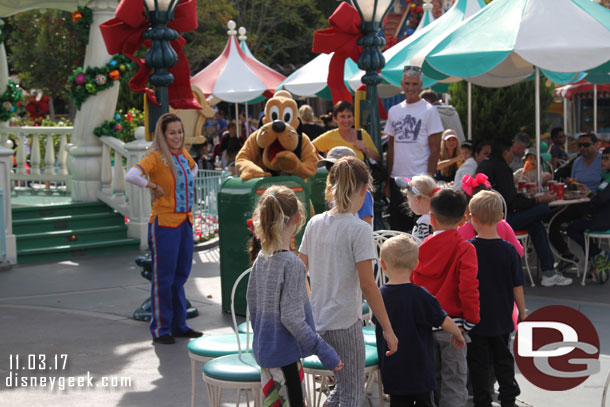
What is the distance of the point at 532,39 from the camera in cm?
A: 800

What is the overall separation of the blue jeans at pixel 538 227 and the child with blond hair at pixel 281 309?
500 centimetres

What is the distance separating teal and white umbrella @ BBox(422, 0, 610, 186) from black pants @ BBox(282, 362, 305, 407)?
511cm

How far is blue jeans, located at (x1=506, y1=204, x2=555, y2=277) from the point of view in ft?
27.0

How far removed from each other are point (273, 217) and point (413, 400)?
1.24 meters

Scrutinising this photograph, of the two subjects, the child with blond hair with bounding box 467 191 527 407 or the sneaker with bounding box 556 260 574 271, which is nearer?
the child with blond hair with bounding box 467 191 527 407

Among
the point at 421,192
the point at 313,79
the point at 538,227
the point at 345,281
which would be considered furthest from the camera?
the point at 313,79

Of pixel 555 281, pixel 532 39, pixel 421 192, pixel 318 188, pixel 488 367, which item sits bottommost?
pixel 555 281

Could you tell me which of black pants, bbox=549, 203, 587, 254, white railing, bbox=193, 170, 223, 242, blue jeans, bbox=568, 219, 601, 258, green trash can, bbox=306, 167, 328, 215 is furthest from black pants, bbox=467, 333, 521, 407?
white railing, bbox=193, 170, 223, 242

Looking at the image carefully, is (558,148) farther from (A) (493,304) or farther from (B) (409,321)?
Answer: (B) (409,321)

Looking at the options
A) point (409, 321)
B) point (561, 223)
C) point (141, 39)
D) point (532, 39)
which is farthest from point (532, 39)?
point (409, 321)

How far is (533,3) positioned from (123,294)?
5.38 metres

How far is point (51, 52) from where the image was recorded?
24516 millimetres

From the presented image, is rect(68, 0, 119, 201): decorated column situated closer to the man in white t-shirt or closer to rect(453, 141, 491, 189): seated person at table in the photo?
the man in white t-shirt

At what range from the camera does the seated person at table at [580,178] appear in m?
8.74
